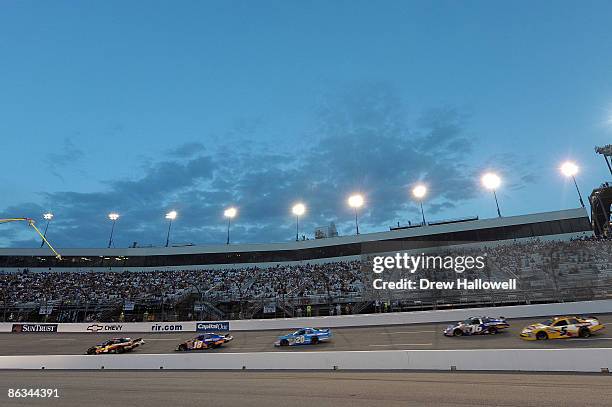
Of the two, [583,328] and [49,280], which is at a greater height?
[49,280]

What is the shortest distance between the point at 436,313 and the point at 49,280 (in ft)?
157

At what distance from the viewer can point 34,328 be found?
33.2 m

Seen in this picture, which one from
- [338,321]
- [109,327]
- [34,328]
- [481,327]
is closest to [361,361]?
[481,327]

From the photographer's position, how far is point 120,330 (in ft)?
107

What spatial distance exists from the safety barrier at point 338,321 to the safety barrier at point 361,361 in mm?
11892

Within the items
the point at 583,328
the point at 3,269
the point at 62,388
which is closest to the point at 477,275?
the point at 583,328

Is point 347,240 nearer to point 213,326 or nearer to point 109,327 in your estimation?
point 213,326

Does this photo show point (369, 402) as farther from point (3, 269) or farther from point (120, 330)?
point (3, 269)

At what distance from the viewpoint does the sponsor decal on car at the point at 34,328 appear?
32.9 meters

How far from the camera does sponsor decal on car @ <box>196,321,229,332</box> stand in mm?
30891

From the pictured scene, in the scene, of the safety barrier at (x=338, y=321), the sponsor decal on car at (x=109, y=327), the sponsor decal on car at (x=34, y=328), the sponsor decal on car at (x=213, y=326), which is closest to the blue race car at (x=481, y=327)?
the safety barrier at (x=338, y=321)

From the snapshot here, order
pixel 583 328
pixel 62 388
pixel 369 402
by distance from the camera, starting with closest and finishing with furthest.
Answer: pixel 369 402 < pixel 62 388 < pixel 583 328

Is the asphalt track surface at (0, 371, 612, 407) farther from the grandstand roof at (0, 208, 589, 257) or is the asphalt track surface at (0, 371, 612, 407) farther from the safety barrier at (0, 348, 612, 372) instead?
the grandstand roof at (0, 208, 589, 257)

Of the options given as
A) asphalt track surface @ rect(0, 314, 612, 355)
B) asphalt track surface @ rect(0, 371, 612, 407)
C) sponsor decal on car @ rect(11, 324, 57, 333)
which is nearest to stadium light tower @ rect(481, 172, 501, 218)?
asphalt track surface @ rect(0, 314, 612, 355)
